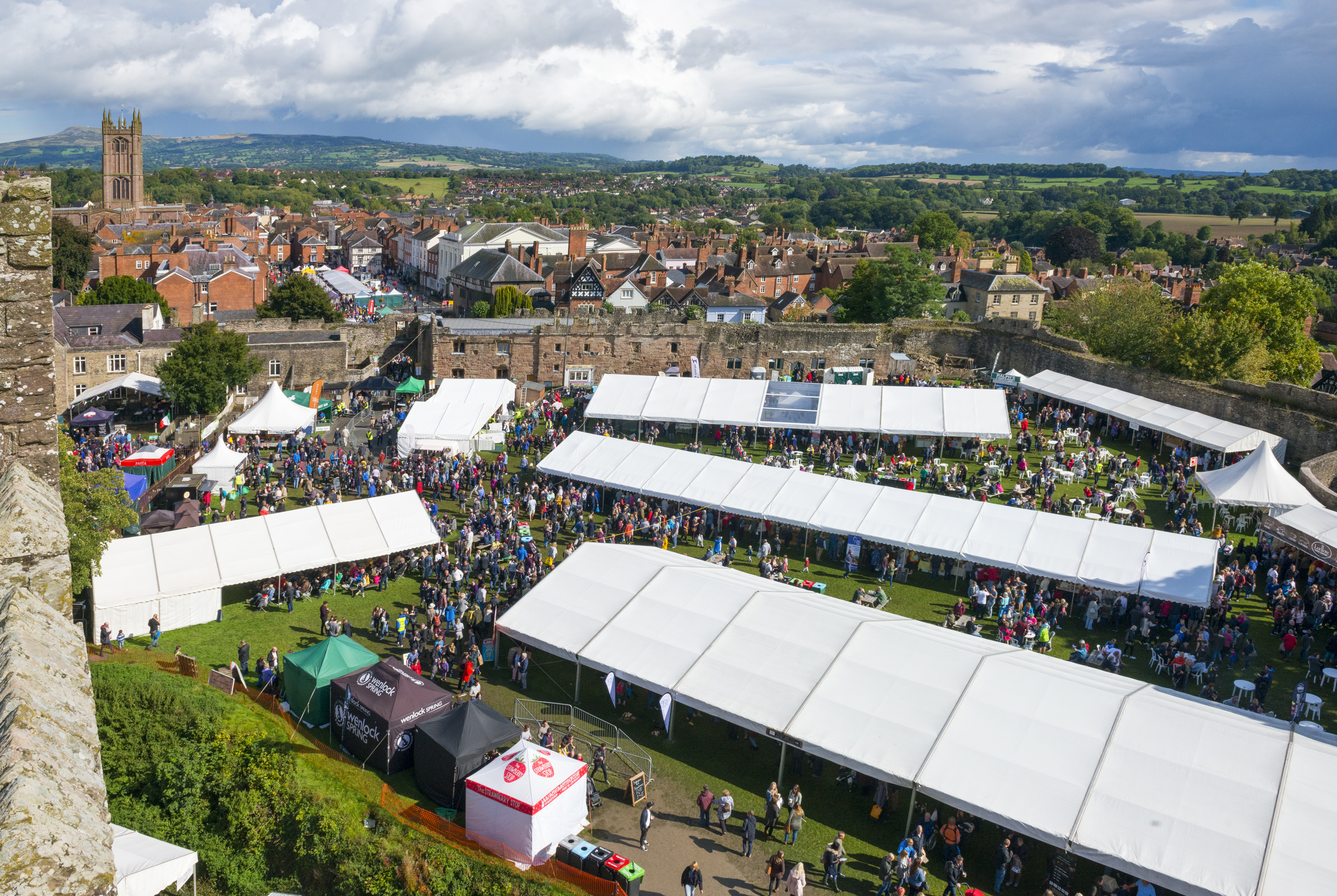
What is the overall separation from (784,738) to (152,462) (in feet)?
59.0

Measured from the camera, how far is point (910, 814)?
11031 mm

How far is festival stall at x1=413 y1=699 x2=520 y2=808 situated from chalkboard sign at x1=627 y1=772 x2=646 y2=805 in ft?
5.25

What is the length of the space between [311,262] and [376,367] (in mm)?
50024

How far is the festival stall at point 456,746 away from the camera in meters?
11.8

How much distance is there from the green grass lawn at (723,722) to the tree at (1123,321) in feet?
47.9

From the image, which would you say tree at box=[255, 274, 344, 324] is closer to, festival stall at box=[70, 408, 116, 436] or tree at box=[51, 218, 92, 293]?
tree at box=[51, 218, 92, 293]

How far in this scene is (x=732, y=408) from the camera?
2736 centimetres

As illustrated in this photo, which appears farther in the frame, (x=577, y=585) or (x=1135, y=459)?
(x=1135, y=459)

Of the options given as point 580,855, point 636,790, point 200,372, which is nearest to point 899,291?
point 200,372

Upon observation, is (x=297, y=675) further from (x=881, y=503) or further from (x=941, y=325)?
(x=941, y=325)

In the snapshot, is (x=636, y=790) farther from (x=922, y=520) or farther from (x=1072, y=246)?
(x=1072, y=246)

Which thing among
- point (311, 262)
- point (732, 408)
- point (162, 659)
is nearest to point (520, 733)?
point (162, 659)

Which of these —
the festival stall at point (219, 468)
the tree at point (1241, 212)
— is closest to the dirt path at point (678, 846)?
the festival stall at point (219, 468)

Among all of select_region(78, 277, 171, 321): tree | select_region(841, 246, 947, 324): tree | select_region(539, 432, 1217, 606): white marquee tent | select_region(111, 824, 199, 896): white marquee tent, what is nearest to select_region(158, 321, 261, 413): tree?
select_region(539, 432, 1217, 606): white marquee tent
